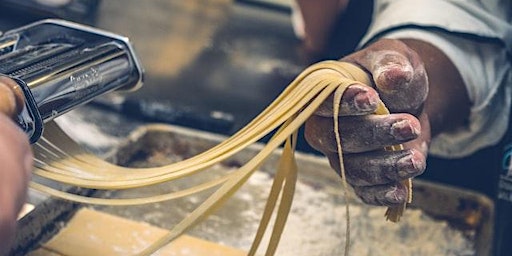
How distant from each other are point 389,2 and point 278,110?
30cm

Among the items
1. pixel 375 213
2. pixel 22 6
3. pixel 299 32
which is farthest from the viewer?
pixel 299 32

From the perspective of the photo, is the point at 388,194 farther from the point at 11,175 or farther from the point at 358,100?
the point at 11,175

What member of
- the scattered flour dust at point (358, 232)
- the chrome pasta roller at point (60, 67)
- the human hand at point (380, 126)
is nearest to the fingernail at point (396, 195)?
the human hand at point (380, 126)

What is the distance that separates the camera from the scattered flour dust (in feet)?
2.31

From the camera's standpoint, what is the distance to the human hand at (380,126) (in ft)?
1.70

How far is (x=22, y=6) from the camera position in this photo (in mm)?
1043

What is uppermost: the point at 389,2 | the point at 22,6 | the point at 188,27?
the point at 389,2

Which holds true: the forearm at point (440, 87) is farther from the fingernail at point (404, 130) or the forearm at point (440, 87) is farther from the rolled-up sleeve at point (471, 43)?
the fingernail at point (404, 130)

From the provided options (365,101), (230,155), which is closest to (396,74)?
(365,101)

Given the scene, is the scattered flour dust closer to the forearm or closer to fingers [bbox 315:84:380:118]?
the forearm

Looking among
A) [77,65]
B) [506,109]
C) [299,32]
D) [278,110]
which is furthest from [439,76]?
[299,32]

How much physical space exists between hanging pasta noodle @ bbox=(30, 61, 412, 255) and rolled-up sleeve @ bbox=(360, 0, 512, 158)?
204 millimetres

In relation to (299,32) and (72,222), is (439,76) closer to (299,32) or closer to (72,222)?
(72,222)

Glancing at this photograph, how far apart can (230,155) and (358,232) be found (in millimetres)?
231
